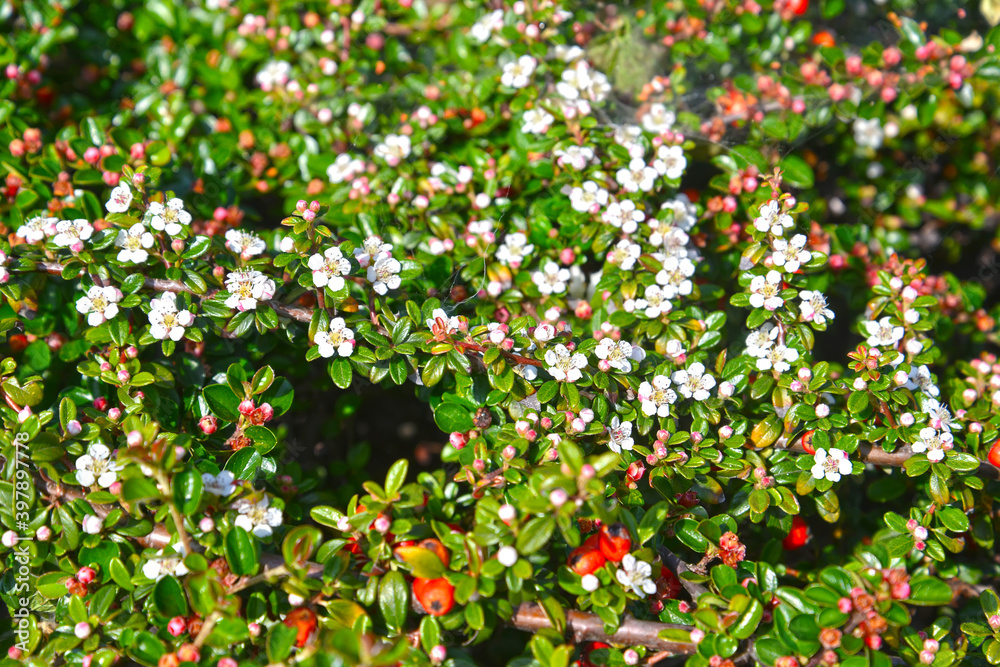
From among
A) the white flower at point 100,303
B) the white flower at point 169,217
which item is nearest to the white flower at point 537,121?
the white flower at point 169,217

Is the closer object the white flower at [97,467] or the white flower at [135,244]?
the white flower at [97,467]

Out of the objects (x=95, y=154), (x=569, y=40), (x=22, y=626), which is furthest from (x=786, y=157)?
(x=22, y=626)

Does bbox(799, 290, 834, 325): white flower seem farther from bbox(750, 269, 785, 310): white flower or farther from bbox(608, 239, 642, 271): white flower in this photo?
bbox(608, 239, 642, 271): white flower

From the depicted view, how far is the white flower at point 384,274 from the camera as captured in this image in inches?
66.2

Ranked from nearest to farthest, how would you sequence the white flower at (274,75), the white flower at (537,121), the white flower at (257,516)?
the white flower at (257,516)
the white flower at (537,121)
the white flower at (274,75)

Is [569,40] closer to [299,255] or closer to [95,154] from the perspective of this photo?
[299,255]

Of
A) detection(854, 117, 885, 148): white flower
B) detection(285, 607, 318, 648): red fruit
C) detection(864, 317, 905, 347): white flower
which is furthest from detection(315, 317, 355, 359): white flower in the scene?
detection(854, 117, 885, 148): white flower

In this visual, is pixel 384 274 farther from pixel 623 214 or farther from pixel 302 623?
pixel 302 623

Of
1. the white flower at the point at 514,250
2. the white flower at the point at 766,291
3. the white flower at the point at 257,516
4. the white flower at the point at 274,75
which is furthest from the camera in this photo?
the white flower at the point at 274,75

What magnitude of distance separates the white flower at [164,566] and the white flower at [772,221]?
1569 mm

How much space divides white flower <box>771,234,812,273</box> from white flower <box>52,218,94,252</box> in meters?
1.71

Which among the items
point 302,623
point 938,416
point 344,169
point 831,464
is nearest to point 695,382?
point 831,464

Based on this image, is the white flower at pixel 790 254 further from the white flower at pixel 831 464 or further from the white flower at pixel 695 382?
the white flower at pixel 831 464

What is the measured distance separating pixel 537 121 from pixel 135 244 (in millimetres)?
1203
